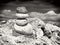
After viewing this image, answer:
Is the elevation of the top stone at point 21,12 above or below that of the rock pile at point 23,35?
above

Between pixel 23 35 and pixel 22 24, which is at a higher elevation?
pixel 22 24

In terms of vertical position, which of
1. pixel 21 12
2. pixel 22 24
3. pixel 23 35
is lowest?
pixel 23 35

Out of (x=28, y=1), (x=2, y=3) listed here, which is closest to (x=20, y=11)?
(x=2, y=3)

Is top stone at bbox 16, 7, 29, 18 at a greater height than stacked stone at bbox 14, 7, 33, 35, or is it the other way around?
top stone at bbox 16, 7, 29, 18

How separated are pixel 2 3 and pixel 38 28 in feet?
17.0

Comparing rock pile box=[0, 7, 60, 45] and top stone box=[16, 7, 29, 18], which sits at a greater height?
top stone box=[16, 7, 29, 18]

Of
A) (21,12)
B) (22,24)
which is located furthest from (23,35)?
(21,12)

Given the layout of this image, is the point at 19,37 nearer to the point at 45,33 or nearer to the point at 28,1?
the point at 45,33

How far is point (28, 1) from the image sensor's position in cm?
799

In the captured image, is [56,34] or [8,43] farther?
[56,34]

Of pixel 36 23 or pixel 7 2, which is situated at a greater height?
pixel 36 23

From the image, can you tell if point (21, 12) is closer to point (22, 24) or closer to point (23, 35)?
point (22, 24)

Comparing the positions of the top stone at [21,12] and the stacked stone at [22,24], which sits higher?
the top stone at [21,12]

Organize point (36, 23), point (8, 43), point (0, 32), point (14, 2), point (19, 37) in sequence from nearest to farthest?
point (8, 43), point (19, 37), point (0, 32), point (36, 23), point (14, 2)
